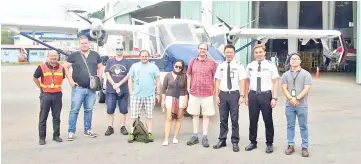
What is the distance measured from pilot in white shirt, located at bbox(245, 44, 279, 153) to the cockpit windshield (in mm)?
4361

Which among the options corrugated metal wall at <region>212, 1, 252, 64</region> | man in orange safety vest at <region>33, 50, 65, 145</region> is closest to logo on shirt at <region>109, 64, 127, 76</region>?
man in orange safety vest at <region>33, 50, 65, 145</region>

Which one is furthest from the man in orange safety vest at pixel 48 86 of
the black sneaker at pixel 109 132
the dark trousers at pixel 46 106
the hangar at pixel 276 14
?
the hangar at pixel 276 14

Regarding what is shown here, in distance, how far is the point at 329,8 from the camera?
1368 inches

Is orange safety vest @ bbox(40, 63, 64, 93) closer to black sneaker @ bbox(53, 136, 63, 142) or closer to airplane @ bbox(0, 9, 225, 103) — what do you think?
black sneaker @ bbox(53, 136, 63, 142)

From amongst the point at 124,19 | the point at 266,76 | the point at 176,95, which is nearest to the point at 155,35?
the point at 176,95

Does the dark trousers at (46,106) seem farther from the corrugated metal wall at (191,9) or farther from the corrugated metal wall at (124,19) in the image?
the corrugated metal wall at (124,19)

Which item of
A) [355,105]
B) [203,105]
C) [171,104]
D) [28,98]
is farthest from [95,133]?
[355,105]

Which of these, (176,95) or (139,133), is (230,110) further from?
(139,133)

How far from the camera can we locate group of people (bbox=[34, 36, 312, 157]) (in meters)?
5.62

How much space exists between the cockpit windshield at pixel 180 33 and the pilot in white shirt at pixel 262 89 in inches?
172

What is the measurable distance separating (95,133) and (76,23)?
28.0 ft

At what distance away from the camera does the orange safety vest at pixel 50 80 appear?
614cm

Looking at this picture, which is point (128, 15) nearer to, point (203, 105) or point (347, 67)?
point (347, 67)

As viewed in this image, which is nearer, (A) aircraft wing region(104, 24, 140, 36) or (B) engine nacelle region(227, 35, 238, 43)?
(A) aircraft wing region(104, 24, 140, 36)
